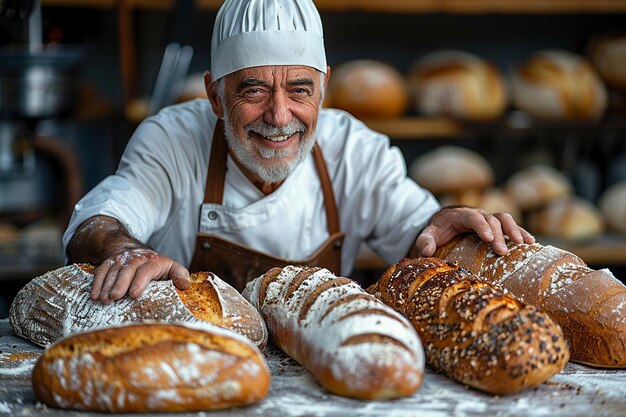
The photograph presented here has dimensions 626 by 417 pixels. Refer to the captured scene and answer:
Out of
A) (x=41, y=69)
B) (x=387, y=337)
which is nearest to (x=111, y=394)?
(x=387, y=337)

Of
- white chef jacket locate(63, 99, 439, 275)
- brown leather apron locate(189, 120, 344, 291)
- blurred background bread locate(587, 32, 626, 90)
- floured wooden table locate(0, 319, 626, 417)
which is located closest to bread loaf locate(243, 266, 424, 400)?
floured wooden table locate(0, 319, 626, 417)

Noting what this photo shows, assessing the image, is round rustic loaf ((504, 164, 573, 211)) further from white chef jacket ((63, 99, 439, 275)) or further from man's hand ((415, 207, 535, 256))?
man's hand ((415, 207, 535, 256))

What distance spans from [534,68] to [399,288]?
9.11 feet

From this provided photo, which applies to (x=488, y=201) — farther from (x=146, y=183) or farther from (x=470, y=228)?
(x=146, y=183)

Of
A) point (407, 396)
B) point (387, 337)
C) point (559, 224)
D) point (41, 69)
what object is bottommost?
point (559, 224)

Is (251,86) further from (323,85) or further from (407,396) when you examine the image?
(407,396)

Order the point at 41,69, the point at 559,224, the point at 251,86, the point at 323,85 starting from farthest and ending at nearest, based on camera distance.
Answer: the point at 559,224 < the point at 41,69 < the point at 323,85 < the point at 251,86

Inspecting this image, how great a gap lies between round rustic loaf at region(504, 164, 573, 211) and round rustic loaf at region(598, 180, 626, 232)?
191 millimetres

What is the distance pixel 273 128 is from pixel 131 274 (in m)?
Answer: 0.65

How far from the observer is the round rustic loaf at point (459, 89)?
168 inches

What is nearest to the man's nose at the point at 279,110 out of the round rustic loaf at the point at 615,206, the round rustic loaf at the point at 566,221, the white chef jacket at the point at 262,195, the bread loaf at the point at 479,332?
the white chef jacket at the point at 262,195

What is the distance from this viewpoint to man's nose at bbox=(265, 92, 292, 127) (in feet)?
7.50

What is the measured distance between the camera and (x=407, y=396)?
5.32ft

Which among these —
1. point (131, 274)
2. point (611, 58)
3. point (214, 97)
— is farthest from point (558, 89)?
point (131, 274)
